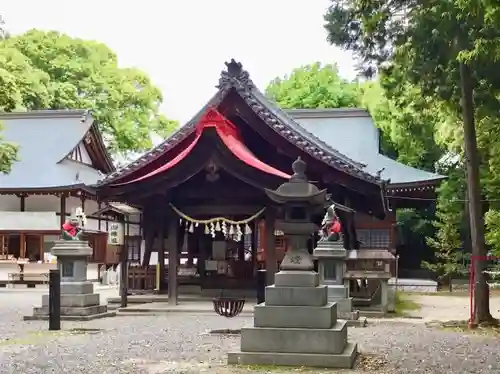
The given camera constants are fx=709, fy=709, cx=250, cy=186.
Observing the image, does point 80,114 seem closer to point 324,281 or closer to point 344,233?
point 344,233

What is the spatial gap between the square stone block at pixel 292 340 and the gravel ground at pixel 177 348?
43cm

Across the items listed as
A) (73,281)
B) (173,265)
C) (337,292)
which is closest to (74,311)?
(73,281)

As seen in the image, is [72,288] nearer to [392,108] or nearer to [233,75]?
[233,75]

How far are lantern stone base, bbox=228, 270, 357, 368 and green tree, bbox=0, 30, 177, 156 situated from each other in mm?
28633

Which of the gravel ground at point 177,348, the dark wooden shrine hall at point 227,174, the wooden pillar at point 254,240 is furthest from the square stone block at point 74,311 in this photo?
the wooden pillar at point 254,240

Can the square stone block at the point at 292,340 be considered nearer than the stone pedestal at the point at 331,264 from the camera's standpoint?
Yes

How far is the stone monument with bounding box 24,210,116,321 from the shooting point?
14.5m

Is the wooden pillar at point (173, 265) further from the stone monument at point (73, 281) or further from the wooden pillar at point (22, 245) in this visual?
the wooden pillar at point (22, 245)

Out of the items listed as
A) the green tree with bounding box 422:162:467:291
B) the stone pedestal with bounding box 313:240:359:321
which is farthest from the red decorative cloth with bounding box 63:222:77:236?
the green tree with bounding box 422:162:467:291

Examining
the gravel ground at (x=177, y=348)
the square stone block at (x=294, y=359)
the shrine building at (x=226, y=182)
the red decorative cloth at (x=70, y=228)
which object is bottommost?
the gravel ground at (x=177, y=348)

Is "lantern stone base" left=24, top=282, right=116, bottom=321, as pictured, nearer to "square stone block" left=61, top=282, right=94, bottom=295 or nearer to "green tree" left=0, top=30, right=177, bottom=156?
"square stone block" left=61, top=282, right=94, bottom=295

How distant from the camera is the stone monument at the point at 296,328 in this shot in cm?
867

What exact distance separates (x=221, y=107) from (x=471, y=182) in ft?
23.8

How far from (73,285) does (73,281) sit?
9cm
